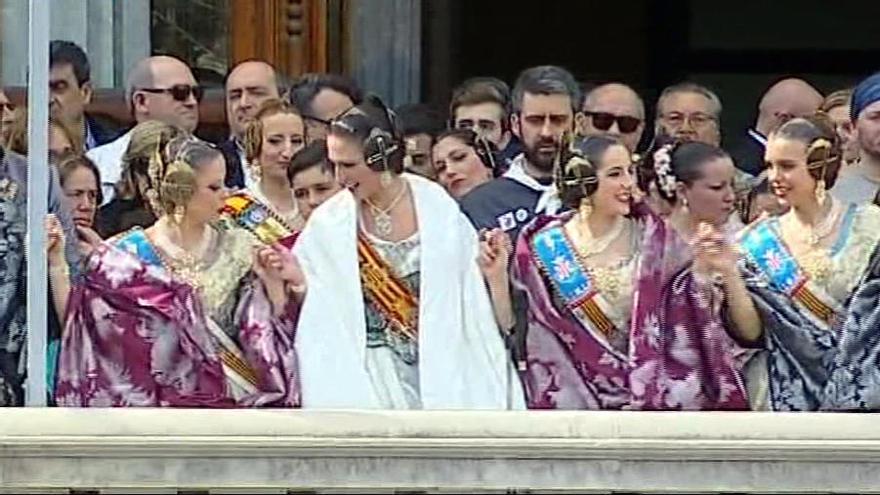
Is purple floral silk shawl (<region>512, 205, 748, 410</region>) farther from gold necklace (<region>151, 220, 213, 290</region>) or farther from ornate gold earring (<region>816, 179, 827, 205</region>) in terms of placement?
gold necklace (<region>151, 220, 213, 290</region>)

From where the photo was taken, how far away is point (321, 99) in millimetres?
7746

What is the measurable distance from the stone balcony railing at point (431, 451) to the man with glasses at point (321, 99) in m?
0.83

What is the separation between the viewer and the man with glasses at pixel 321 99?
7625 millimetres

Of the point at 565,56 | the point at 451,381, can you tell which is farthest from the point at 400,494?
the point at 565,56

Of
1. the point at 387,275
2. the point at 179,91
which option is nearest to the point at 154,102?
the point at 179,91

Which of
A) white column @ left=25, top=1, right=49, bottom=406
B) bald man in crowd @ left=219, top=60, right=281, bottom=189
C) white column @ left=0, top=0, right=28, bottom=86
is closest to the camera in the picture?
white column @ left=25, top=1, right=49, bottom=406

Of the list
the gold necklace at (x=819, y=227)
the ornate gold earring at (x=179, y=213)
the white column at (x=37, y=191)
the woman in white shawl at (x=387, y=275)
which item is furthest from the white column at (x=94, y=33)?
the gold necklace at (x=819, y=227)

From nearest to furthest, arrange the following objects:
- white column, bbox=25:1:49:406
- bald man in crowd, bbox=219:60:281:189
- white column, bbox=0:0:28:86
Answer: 1. white column, bbox=25:1:49:406
2. bald man in crowd, bbox=219:60:281:189
3. white column, bbox=0:0:28:86

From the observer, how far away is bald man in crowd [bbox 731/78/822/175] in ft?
25.1

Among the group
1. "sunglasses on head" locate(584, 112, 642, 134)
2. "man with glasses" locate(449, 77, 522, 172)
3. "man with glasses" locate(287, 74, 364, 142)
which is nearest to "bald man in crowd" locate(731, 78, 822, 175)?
"sunglasses on head" locate(584, 112, 642, 134)

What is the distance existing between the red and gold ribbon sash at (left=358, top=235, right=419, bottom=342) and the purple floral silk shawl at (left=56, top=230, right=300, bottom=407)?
0.80 ft

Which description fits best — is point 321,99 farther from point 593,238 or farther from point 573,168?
point 593,238

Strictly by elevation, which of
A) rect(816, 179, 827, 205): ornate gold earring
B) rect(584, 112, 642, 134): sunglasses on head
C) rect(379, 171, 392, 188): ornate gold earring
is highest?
rect(584, 112, 642, 134): sunglasses on head

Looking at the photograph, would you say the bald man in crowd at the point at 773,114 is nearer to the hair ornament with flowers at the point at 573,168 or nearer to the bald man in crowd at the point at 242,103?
the hair ornament with flowers at the point at 573,168
